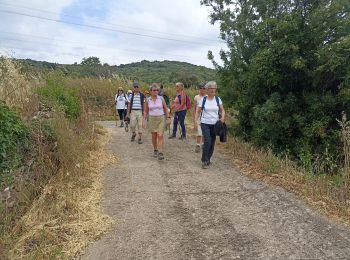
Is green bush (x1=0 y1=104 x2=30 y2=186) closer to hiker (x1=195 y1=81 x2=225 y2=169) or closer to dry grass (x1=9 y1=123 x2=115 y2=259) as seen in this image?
dry grass (x1=9 y1=123 x2=115 y2=259)

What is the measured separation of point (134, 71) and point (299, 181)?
4594cm

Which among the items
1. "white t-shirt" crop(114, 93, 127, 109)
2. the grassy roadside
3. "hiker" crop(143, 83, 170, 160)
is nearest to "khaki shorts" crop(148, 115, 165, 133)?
"hiker" crop(143, 83, 170, 160)

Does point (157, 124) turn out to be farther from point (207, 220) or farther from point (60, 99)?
point (207, 220)

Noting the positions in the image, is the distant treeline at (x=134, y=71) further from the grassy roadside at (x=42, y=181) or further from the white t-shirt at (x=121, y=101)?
the grassy roadside at (x=42, y=181)

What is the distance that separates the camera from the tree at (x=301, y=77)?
814 centimetres

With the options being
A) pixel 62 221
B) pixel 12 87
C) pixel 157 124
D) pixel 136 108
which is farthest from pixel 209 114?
pixel 12 87

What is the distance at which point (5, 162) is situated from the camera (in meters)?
4.93

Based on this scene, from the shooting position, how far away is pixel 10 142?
16.9 ft

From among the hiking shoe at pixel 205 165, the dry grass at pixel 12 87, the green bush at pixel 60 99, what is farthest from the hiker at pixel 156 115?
the dry grass at pixel 12 87

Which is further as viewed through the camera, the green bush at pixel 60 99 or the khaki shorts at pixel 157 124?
the green bush at pixel 60 99

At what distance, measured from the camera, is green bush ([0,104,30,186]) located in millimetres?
4852

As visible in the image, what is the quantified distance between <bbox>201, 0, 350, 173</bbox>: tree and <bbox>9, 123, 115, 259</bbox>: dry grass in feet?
14.1

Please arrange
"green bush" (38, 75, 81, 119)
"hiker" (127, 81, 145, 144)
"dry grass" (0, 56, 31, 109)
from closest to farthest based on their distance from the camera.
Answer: "dry grass" (0, 56, 31, 109), "green bush" (38, 75, 81, 119), "hiker" (127, 81, 145, 144)

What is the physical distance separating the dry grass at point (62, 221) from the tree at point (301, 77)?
4302 mm
